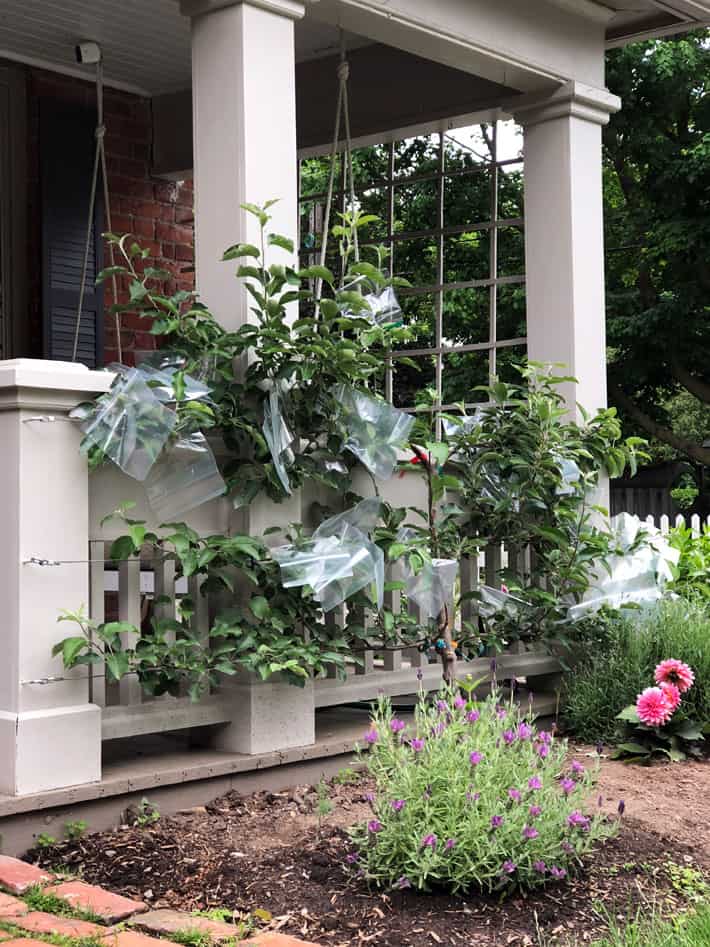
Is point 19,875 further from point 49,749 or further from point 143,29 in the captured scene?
point 143,29

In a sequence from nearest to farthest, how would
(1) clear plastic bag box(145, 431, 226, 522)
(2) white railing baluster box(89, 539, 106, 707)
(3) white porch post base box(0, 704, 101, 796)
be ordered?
(3) white porch post base box(0, 704, 101, 796)
(2) white railing baluster box(89, 539, 106, 707)
(1) clear plastic bag box(145, 431, 226, 522)

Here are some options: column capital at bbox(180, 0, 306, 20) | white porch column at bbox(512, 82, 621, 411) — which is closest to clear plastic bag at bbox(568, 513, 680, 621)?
white porch column at bbox(512, 82, 621, 411)

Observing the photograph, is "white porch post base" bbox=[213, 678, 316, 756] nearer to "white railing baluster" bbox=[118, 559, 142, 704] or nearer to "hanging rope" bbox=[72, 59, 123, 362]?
"white railing baluster" bbox=[118, 559, 142, 704]

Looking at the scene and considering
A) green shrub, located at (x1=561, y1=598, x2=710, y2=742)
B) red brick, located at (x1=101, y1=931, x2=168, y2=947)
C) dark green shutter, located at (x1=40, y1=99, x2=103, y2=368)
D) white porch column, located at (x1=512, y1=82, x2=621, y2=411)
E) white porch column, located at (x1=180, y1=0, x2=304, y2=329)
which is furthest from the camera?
dark green shutter, located at (x1=40, y1=99, x2=103, y2=368)

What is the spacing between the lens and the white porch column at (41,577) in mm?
3396

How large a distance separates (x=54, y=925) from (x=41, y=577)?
107cm

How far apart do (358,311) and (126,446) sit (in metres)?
0.97

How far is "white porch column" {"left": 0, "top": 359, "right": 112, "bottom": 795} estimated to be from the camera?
3.40 meters

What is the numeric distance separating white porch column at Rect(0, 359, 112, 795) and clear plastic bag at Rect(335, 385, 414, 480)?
3.04 ft

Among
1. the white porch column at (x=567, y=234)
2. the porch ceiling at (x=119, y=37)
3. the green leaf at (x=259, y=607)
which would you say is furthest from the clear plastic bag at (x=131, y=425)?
the porch ceiling at (x=119, y=37)

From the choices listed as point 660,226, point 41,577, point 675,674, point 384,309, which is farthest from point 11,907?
point 660,226

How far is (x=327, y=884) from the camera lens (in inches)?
119

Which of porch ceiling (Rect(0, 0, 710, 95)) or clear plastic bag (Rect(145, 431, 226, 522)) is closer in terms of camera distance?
clear plastic bag (Rect(145, 431, 226, 522))

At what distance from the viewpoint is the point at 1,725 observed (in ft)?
11.2
